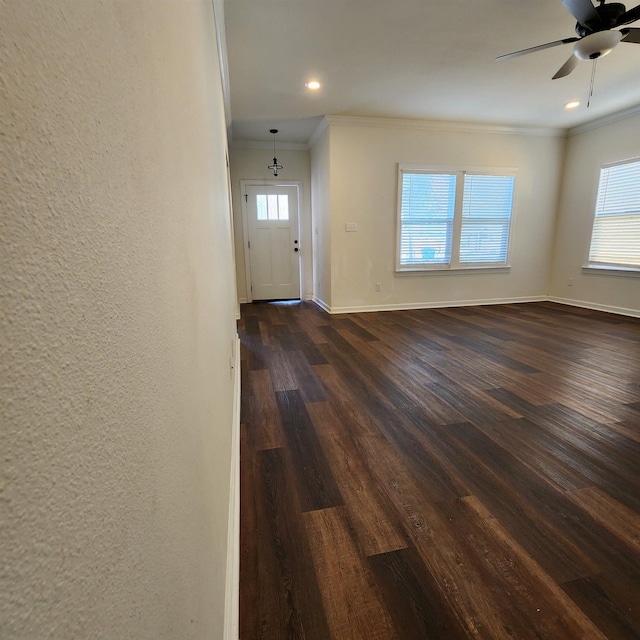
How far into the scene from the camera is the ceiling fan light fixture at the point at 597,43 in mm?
2234

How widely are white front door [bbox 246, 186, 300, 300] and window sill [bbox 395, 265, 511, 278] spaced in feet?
6.67

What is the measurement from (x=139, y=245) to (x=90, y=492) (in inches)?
9.4

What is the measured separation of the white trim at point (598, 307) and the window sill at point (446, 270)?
103cm

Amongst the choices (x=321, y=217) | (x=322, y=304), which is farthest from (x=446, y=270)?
(x=321, y=217)

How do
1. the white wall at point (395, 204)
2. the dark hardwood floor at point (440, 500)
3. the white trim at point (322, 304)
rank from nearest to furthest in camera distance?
the dark hardwood floor at point (440, 500) → the white wall at point (395, 204) → the white trim at point (322, 304)

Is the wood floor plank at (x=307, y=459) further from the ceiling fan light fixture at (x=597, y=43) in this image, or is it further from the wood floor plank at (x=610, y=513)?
the ceiling fan light fixture at (x=597, y=43)

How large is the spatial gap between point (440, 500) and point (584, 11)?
3028mm

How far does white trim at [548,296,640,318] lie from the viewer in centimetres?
467

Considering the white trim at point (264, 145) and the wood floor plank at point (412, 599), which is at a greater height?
the white trim at point (264, 145)

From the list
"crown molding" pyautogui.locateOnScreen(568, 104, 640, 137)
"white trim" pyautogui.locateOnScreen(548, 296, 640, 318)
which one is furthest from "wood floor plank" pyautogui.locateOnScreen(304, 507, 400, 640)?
"crown molding" pyautogui.locateOnScreen(568, 104, 640, 137)

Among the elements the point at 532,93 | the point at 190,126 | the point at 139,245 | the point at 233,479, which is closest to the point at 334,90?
the point at 532,93

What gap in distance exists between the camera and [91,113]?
0.26 meters

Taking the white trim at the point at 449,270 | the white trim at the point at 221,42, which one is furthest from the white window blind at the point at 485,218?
the white trim at the point at 221,42

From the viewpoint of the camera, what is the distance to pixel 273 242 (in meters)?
6.16
